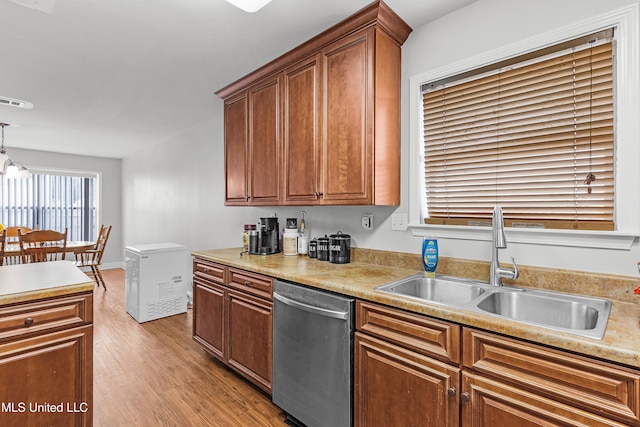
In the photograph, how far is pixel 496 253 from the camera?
5.21ft

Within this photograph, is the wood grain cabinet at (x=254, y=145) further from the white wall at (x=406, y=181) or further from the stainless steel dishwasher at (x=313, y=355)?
the stainless steel dishwasher at (x=313, y=355)

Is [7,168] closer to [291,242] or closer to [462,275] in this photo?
[291,242]

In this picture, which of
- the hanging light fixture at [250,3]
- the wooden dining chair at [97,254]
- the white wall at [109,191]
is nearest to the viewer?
the hanging light fixture at [250,3]

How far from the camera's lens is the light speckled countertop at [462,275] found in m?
0.98

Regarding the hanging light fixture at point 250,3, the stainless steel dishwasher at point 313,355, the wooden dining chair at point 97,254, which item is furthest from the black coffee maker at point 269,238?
the wooden dining chair at point 97,254

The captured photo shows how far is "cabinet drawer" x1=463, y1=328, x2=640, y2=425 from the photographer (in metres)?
0.92

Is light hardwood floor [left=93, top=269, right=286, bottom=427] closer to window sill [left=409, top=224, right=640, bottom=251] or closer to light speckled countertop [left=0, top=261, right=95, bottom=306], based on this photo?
light speckled countertop [left=0, top=261, right=95, bottom=306]

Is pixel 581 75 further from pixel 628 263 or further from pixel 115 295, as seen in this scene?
pixel 115 295

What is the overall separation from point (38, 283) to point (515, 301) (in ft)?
7.68

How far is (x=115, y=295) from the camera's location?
→ 15.7ft

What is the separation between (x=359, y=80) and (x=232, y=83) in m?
1.46

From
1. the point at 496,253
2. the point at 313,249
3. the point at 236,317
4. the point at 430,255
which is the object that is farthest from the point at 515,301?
the point at 236,317

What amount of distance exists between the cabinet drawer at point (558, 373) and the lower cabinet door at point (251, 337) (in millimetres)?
1251

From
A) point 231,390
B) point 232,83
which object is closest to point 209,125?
point 232,83
